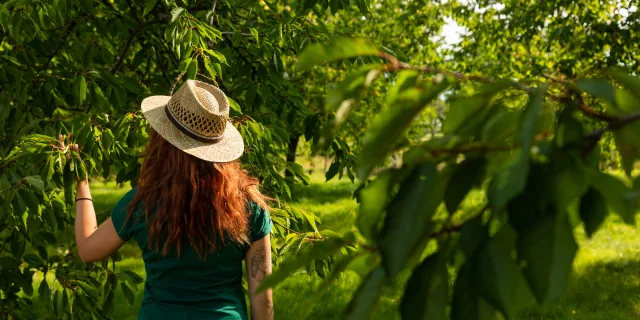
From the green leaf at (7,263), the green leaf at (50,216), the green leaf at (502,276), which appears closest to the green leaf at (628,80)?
the green leaf at (502,276)

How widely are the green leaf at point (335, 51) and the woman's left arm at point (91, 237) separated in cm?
202

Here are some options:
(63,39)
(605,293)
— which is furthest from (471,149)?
(605,293)

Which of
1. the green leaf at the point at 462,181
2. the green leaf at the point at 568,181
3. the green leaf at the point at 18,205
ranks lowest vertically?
the green leaf at the point at 18,205

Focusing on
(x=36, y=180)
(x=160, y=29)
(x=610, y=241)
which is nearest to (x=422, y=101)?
(x=36, y=180)

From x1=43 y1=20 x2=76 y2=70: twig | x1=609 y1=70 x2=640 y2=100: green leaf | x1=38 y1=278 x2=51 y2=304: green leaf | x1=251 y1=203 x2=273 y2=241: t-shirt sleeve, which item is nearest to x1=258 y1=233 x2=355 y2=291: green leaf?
x1=609 y1=70 x2=640 y2=100: green leaf

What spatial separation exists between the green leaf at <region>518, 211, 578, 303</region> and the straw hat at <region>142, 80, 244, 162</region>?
1.98 m

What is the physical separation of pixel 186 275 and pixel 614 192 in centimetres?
211

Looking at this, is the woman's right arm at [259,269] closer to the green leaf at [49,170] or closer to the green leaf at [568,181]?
the green leaf at [49,170]

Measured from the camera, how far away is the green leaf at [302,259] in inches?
32.0

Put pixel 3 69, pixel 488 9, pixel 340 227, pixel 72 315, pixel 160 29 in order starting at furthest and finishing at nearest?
pixel 340 227 < pixel 488 9 < pixel 160 29 < pixel 3 69 < pixel 72 315

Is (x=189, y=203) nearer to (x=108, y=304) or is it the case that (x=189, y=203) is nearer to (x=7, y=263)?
(x=108, y=304)

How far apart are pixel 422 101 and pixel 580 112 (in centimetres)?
16

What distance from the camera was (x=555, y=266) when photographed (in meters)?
0.62

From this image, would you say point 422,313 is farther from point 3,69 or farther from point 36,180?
point 3,69
